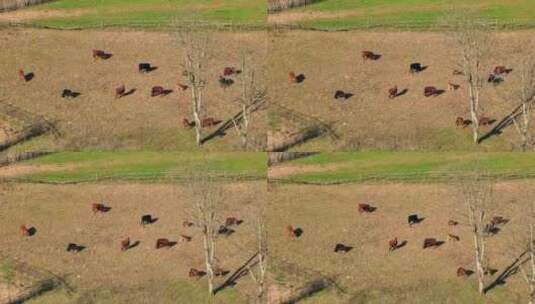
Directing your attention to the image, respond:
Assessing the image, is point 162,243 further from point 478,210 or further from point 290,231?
point 478,210

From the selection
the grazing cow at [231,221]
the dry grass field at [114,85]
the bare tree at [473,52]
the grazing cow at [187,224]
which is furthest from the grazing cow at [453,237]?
the grazing cow at [187,224]

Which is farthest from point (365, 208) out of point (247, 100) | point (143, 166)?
point (143, 166)

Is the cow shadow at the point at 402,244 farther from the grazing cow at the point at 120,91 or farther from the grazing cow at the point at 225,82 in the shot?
the grazing cow at the point at 120,91

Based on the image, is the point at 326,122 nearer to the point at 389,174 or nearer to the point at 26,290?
the point at 389,174

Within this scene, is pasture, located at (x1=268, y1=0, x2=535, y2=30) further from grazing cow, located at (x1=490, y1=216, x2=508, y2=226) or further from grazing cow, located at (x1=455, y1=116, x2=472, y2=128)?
grazing cow, located at (x1=490, y1=216, x2=508, y2=226)

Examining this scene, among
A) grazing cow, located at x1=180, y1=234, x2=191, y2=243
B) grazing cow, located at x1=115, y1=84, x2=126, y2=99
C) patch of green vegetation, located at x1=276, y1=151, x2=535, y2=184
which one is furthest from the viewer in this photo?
grazing cow, located at x1=115, y1=84, x2=126, y2=99

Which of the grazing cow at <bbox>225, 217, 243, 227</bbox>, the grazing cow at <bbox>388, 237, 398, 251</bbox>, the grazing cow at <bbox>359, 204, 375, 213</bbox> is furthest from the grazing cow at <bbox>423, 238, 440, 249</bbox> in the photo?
the grazing cow at <bbox>225, 217, 243, 227</bbox>

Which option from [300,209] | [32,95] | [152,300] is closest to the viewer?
[152,300]

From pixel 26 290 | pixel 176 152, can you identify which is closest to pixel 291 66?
pixel 176 152
